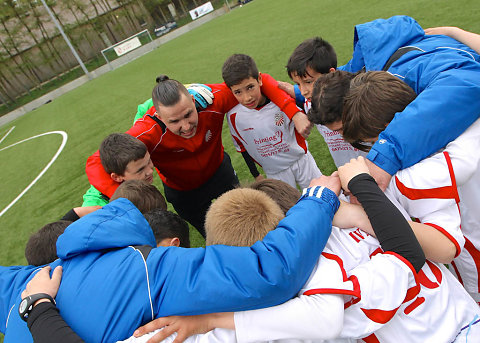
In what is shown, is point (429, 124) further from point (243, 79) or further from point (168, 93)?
point (168, 93)

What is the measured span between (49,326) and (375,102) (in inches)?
66.1

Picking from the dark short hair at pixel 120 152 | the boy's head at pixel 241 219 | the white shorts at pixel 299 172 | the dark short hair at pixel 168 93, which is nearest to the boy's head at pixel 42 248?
the dark short hair at pixel 120 152

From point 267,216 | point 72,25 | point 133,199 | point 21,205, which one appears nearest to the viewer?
point 267,216

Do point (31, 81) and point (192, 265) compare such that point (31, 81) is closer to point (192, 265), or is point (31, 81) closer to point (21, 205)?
point (21, 205)

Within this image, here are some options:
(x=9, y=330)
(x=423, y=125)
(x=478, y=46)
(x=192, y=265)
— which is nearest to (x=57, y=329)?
(x=9, y=330)

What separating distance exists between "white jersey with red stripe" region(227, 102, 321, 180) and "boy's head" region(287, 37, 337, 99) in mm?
333

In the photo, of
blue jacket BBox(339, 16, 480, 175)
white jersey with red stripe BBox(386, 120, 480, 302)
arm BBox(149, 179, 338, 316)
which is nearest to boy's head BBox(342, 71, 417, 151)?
blue jacket BBox(339, 16, 480, 175)

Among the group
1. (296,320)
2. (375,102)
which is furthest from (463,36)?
(296,320)

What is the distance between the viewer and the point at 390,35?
1930mm

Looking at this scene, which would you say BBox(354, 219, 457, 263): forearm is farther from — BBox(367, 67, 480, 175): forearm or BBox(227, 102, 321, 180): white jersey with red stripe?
BBox(227, 102, 321, 180): white jersey with red stripe

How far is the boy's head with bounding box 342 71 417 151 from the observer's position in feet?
4.77

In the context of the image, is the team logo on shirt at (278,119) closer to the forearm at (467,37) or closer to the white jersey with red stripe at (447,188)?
the forearm at (467,37)

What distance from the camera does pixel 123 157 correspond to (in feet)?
7.23

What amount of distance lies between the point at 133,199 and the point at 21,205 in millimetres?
6112
